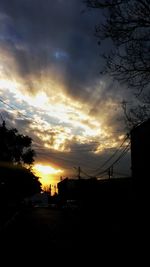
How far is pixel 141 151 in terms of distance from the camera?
24.4 meters

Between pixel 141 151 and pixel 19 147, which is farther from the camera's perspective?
pixel 19 147

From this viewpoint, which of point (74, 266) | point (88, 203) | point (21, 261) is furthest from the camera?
point (88, 203)

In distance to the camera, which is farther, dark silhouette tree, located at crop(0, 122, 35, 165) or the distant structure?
dark silhouette tree, located at crop(0, 122, 35, 165)

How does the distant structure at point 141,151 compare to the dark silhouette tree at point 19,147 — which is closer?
the distant structure at point 141,151

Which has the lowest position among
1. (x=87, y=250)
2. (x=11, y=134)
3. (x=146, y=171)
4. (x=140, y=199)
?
(x=87, y=250)

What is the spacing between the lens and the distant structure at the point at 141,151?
23.0 metres

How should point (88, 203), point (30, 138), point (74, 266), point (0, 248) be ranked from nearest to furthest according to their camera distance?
1. point (74, 266)
2. point (0, 248)
3. point (88, 203)
4. point (30, 138)

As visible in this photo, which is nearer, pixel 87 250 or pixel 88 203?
pixel 87 250

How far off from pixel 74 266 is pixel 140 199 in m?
14.1

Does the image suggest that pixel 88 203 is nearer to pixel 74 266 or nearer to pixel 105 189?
pixel 105 189

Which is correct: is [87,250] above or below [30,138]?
below

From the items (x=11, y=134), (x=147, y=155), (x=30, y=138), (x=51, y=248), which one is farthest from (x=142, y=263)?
(x=30, y=138)

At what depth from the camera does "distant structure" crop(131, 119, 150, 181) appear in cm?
2299

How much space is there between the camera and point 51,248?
14.5 meters
